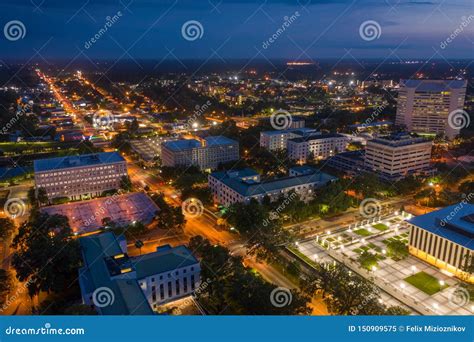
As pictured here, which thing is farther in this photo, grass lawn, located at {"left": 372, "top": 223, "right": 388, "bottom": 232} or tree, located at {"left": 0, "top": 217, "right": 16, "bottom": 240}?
grass lawn, located at {"left": 372, "top": 223, "right": 388, "bottom": 232}

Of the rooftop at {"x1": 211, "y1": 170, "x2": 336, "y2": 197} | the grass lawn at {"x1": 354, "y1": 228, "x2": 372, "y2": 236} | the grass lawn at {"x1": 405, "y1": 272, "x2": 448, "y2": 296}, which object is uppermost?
the rooftop at {"x1": 211, "y1": 170, "x2": 336, "y2": 197}

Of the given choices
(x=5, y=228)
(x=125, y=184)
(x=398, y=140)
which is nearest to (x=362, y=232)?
(x=398, y=140)

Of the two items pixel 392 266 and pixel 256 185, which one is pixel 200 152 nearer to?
pixel 256 185

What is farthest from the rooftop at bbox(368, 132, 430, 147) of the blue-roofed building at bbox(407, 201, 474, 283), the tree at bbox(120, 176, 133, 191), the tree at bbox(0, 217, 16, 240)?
the tree at bbox(0, 217, 16, 240)

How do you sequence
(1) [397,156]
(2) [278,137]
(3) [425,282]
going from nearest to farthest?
(3) [425,282]
(1) [397,156]
(2) [278,137]

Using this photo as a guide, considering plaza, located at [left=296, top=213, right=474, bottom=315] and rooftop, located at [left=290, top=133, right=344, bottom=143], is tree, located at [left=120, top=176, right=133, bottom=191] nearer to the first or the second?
plaza, located at [left=296, top=213, right=474, bottom=315]
